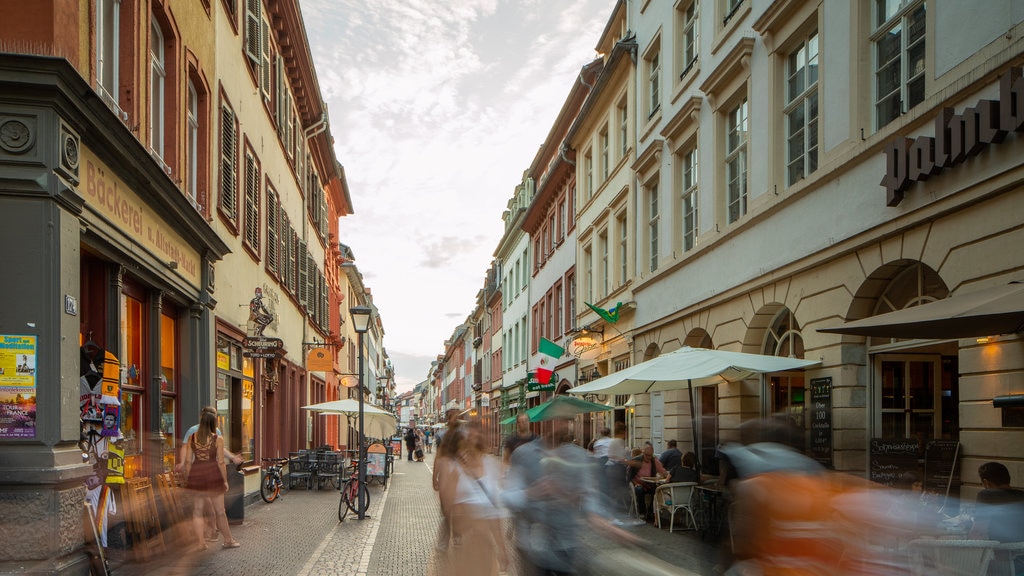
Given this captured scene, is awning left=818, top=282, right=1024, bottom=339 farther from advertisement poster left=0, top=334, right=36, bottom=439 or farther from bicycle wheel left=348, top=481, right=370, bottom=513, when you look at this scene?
bicycle wheel left=348, top=481, right=370, bottom=513

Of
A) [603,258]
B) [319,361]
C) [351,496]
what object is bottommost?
[351,496]

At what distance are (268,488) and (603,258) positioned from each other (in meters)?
13.0

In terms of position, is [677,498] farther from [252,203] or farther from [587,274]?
[587,274]

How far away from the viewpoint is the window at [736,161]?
1667 cm

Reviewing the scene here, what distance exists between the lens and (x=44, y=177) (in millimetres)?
7809

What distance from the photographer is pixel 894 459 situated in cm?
1077

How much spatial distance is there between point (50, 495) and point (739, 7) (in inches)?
535

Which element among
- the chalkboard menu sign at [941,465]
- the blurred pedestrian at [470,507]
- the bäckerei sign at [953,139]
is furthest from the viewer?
the chalkboard menu sign at [941,465]

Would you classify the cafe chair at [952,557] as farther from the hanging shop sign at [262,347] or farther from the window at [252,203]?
the window at [252,203]

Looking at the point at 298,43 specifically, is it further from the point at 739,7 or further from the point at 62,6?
the point at 62,6

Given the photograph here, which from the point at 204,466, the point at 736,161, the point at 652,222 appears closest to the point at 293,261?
the point at 652,222

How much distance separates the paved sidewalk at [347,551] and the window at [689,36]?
10036mm

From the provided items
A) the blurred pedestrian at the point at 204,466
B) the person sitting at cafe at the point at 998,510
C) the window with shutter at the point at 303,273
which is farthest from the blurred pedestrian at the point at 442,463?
the window with shutter at the point at 303,273

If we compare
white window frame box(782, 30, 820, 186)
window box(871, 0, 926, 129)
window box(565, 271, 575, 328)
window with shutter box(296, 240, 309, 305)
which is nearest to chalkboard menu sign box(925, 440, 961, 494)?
window box(871, 0, 926, 129)
